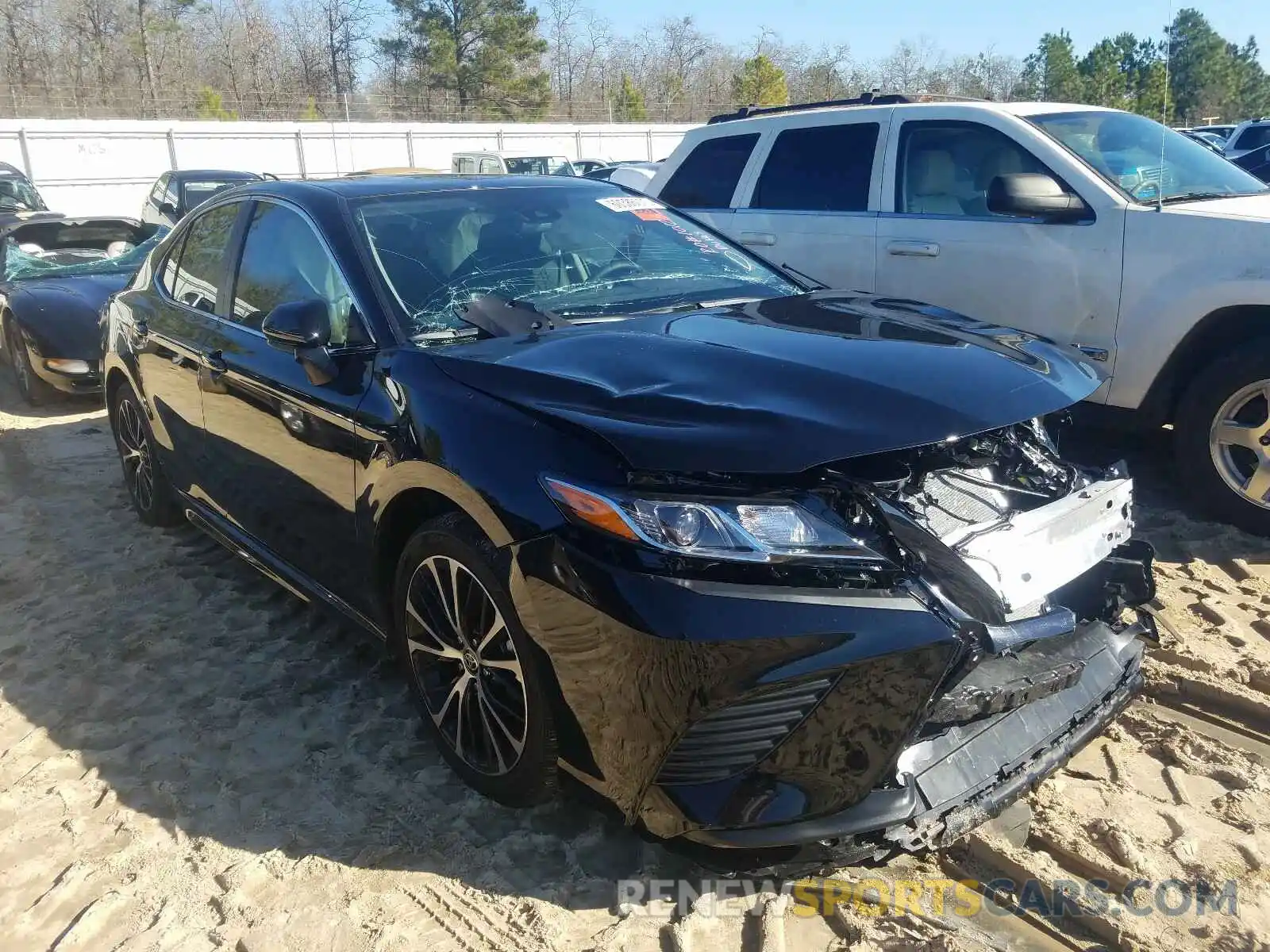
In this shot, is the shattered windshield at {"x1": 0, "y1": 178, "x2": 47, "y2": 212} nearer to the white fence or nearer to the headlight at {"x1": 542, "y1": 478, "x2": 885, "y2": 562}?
the white fence

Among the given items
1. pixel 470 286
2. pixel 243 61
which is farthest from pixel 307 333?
pixel 243 61

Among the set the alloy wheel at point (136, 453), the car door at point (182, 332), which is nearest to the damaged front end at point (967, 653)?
the car door at point (182, 332)

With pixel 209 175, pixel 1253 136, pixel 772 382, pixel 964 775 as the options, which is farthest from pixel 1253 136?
pixel 964 775

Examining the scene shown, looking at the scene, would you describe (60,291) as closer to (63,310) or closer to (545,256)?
(63,310)

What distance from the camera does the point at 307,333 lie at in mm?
2949

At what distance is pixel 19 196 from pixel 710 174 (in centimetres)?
1098

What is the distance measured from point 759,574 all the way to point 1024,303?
11.5ft

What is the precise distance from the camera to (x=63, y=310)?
25.9 feet

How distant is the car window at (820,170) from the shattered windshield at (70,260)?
17.5 feet

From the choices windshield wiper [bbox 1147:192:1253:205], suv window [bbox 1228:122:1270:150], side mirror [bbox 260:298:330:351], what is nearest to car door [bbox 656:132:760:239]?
windshield wiper [bbox 1147:192:1253:205]

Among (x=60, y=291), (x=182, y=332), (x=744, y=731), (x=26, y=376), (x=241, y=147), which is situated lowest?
(x=26, y=376)

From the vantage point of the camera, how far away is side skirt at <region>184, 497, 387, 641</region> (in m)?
3.26

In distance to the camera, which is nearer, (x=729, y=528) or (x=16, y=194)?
(x=729, y=528)

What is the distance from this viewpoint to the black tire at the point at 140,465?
4.84 meters
